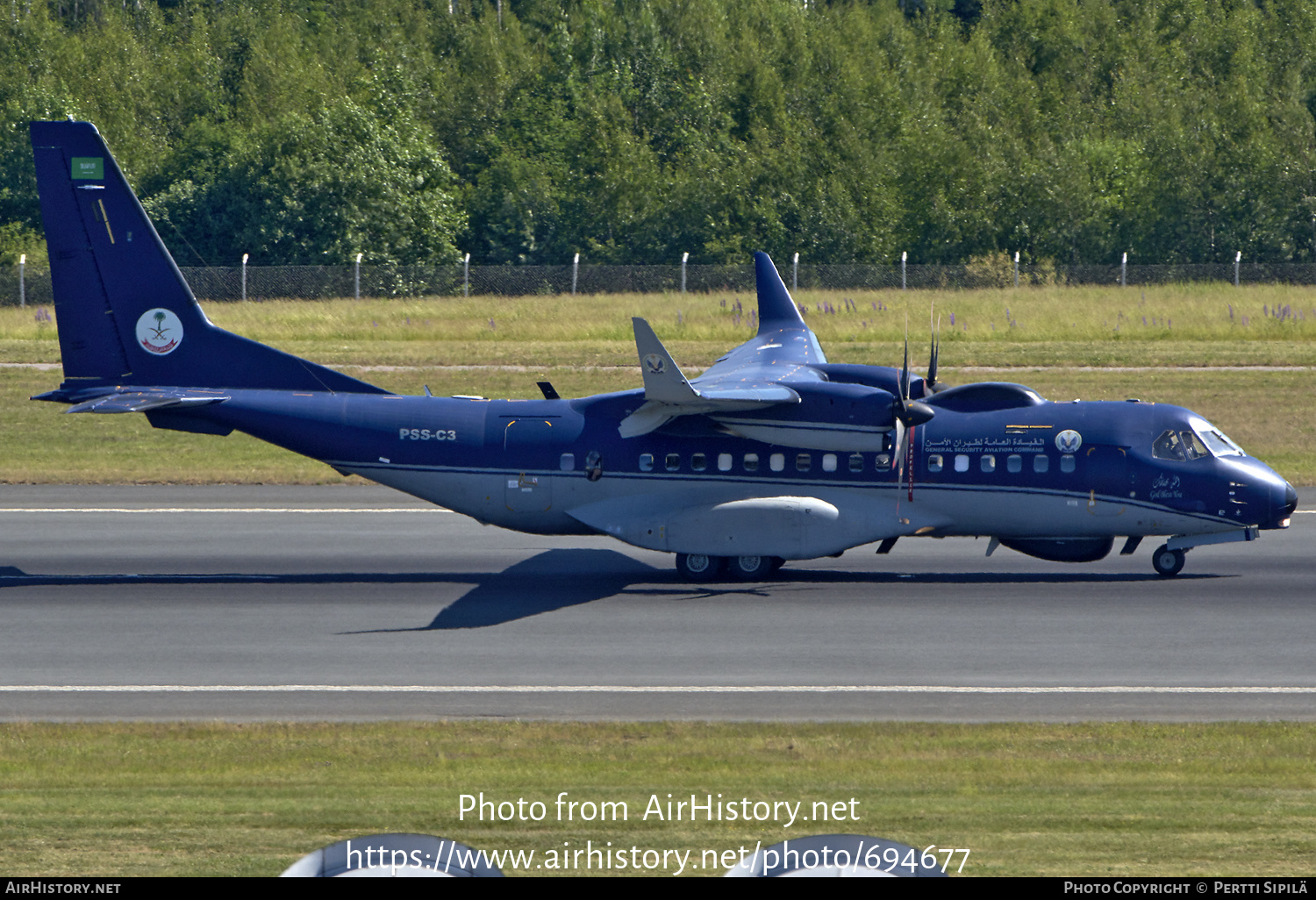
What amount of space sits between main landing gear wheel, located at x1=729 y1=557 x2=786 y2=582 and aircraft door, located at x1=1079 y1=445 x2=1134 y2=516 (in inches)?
186

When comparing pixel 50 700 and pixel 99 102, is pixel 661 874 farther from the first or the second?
pixel 99 102

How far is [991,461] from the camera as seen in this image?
21.4 meters

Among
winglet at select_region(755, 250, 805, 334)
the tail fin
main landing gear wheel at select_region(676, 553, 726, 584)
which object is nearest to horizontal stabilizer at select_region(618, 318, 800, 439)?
main landing gear wheel at select_region(676, 553, 726, 584)

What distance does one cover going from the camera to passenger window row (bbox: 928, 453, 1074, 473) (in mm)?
21359

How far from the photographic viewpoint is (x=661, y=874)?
375 inches

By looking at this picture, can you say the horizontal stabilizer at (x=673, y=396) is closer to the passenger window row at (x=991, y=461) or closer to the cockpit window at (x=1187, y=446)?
the passenger window row at (x=991, y=461)

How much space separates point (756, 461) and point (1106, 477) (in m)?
5.19

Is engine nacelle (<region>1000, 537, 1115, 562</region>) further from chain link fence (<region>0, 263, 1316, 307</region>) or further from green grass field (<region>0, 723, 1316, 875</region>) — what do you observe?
chain link fence (<region>0, 263, 1316, 307</region>)

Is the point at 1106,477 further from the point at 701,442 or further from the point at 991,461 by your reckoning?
the point at 701,442

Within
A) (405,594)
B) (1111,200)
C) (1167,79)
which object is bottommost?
(405,594)

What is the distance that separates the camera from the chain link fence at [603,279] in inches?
2547
